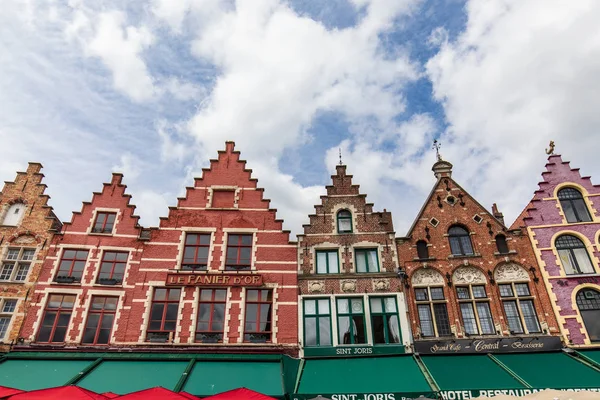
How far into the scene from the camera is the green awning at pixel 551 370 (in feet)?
40.4

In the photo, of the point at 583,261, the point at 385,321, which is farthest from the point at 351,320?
the point at 583,261

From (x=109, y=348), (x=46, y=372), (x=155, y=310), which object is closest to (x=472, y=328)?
(x=155, y=310)

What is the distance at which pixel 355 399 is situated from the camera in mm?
12328

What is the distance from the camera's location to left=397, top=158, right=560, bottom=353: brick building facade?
15477 millimetres

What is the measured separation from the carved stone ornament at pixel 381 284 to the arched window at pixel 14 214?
18.2 meters

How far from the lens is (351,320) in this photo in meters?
16.3

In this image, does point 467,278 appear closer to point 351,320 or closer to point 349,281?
point 349,281

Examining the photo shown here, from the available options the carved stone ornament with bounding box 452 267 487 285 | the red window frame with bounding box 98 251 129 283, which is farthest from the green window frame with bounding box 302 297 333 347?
the red window frame with bounding box 98 251 129 283

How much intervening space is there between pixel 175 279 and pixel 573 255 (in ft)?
61.5

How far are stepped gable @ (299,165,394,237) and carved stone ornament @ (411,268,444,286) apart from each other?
240 centimetres

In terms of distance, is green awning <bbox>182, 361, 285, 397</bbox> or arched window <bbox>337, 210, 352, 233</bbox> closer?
green awning <bbox>182, 361, 285, 397</bbox>

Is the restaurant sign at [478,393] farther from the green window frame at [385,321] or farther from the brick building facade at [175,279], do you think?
the brick building facade at [175,279]

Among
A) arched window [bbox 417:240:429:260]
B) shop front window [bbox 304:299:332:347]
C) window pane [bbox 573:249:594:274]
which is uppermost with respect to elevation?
arched window [bbox 417:240:429:260]

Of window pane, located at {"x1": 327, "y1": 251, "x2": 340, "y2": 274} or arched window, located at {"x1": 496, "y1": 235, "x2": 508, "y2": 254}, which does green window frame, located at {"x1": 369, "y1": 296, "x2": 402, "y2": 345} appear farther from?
arched window, located at {"x1": 496, "y1": 235, "x2": 508, "y2": 254}
